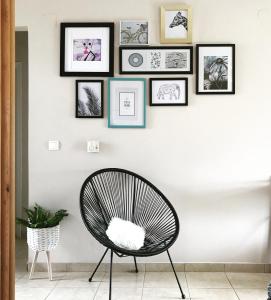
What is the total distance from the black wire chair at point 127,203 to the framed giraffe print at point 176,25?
112 cm

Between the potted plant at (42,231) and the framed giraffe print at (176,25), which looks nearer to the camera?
the potted plant at (42,231)

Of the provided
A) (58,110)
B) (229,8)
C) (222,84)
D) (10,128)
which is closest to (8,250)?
(10,128)

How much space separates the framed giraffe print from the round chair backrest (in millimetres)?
1121

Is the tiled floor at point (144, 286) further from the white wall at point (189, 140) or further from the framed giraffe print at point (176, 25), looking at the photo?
the framed giraffe print at point (176, 25)

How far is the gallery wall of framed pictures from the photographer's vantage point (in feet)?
11.2

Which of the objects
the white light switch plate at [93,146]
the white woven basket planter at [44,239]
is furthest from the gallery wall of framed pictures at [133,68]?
the white woven basket planter at [44,239]

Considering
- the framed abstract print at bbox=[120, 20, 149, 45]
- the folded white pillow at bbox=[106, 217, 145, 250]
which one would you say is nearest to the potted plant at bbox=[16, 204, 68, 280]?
the folded white pillow at bbox=[106, 217, 145, 250]

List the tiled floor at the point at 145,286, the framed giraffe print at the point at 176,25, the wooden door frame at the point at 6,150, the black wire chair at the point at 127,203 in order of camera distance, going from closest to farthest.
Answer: the wooden door frame at the point at 6,150 < the tiled floor at the point at 145,286 < the black wire chair at the point at 127,203 < the framed giraffe print at the point at 176,25

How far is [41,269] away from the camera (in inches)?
137

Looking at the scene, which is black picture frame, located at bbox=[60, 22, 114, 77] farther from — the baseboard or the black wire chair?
the baseboard

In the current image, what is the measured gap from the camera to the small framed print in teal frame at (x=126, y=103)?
344 cm

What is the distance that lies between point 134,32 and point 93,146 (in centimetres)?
97

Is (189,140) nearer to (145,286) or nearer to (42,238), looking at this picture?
(145,286)

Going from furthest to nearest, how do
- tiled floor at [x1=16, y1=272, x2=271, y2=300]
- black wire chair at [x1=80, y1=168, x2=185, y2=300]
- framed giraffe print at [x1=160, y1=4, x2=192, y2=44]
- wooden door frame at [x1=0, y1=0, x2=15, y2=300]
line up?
1. framed giraffe print at [x1=160, y1=4, x2=192, y2=44]
2. black wire chair at [x1=80, y1=168, x2=185, y2=300]
3. tiled floor at [x1=16, y1=272, x2=271, y2=300]
4. wooden door frame at [x1=0, y1=0, x2=15, y2=300]
